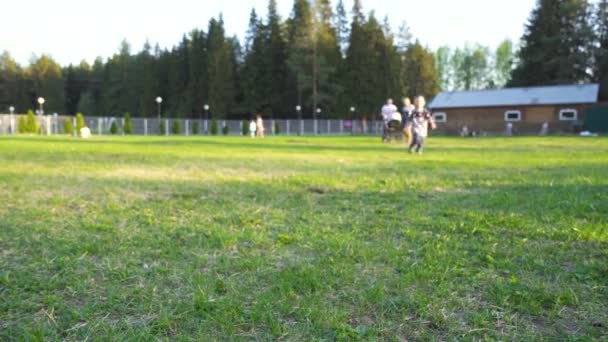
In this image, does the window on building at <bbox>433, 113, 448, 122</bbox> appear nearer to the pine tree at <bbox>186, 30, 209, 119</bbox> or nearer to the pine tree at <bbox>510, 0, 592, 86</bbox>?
the pine tree at <bbox>510, 0, 592, 86</bbox>

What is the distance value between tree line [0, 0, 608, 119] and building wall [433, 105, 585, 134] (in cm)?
1429

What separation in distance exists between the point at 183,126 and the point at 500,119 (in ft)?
105

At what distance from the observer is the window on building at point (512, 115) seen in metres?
39.0

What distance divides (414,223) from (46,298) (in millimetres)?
2990

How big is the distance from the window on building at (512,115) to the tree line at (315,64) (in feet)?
47.8

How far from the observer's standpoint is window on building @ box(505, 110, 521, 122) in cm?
3903

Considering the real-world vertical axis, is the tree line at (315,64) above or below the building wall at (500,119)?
above

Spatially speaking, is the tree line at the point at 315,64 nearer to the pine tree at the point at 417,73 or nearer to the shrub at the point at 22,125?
the pine tree at the point at 417,73

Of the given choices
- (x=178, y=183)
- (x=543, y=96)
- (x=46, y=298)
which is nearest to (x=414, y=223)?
(x=46, y=298)

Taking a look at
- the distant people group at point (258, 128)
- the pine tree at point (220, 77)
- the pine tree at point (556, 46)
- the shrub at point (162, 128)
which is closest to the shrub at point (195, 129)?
the shrub at point (162, 128)

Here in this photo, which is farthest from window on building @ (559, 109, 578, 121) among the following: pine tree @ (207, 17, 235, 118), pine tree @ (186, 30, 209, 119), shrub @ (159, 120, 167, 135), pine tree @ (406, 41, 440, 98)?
pine tree @ (186, 30, 209, 119)

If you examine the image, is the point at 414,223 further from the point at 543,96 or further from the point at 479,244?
the point at 543,96

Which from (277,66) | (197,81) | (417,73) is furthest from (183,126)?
(417,73)

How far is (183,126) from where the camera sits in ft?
156
